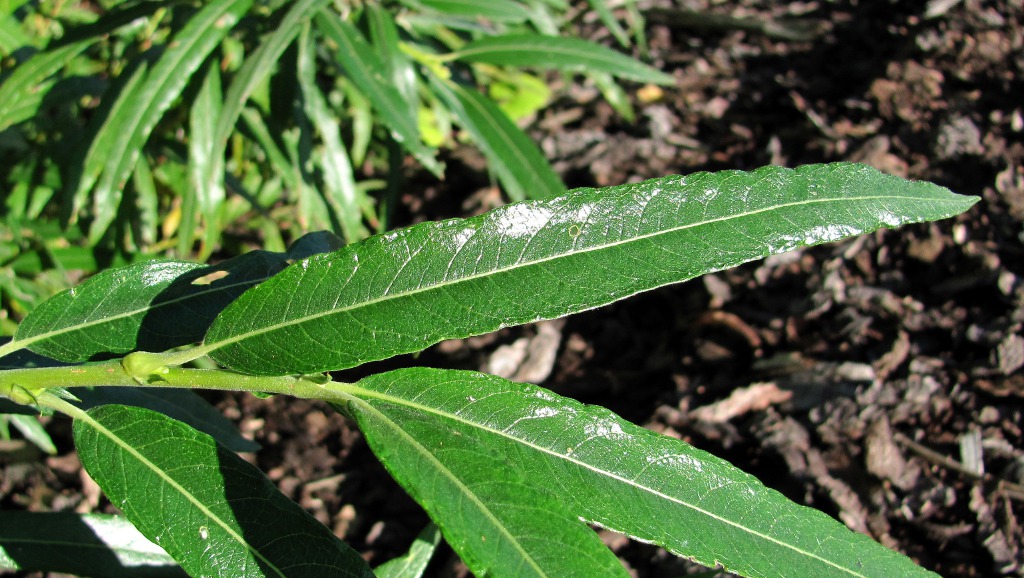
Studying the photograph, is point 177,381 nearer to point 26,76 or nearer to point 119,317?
point 119,317

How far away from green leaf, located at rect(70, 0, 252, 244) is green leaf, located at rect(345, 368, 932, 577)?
1.08m

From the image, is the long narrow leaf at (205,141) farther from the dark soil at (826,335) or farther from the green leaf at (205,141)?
the dark soil at (826,335)

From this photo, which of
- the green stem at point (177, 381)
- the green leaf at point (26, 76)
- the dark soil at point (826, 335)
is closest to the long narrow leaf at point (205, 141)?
the green leaf at point (26, 76)

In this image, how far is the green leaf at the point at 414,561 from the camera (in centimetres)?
107

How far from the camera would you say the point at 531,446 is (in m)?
0.65

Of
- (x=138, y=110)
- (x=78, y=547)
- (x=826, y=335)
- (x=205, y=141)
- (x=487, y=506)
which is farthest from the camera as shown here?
(x=826, y=335)

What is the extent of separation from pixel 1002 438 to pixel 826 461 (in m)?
0.33

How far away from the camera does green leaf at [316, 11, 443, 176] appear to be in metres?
1.61

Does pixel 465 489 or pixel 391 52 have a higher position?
pixel 391 52

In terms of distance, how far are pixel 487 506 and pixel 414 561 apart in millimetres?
567

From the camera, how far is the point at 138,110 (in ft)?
5.04

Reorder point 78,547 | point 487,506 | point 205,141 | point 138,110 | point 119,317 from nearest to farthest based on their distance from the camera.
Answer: point 487,506 < point 119,317 < point 78,547 < point 138,110 < point 205,141

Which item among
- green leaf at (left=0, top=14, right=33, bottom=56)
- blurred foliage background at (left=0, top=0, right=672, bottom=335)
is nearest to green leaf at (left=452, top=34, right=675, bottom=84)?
blurred foliage background at (left=0, top=0, right=672, bottom=335)

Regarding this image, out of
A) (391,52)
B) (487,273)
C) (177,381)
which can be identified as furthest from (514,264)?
(391,52)
